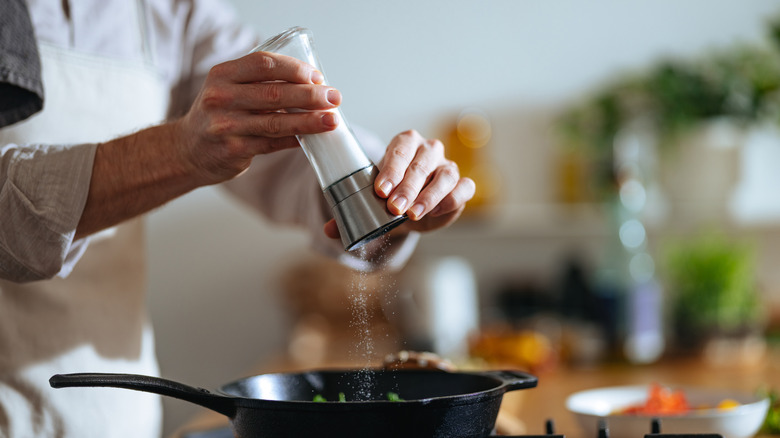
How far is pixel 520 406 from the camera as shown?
1232 millimetres

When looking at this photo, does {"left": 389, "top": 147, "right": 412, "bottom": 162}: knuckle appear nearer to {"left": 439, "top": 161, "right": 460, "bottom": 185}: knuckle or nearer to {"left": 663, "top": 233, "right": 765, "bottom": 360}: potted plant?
{"left": 439, "top": 161, "right": 460, "bottom": 185}: knuckle

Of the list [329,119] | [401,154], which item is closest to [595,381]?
[401,154]

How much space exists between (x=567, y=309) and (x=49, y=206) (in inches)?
62.6

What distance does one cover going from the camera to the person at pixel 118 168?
0.63m

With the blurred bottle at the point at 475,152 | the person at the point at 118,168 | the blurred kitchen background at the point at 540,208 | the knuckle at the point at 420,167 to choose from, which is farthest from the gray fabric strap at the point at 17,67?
the blurred bottle at the point at 475,152

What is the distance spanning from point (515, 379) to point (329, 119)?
0.87 ft

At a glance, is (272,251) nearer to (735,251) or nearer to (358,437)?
(735,251)

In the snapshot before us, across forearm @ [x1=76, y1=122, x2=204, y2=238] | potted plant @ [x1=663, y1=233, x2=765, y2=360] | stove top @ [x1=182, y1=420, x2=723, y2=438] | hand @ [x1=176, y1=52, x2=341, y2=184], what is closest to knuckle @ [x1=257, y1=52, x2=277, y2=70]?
hand @ [x1=176, y1=52, x2=341, y2=184]

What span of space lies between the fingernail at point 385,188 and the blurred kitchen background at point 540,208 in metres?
1.07

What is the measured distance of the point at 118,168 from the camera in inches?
26.5

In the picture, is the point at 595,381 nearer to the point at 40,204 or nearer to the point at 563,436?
the point at 563,436

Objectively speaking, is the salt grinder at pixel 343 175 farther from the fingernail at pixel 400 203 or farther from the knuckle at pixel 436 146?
the knuckle at pixel 436 146

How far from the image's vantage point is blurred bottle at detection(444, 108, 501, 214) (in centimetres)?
214

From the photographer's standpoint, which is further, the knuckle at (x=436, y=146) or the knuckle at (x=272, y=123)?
the knuckle at (x=436, y=146)
